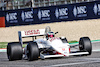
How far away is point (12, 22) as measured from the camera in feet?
87.6

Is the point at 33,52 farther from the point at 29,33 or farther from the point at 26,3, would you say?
the point at 26,3

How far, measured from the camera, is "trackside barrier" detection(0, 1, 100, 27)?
23125 millimetres

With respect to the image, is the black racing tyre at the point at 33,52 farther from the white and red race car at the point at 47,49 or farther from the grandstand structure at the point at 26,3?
the grandstand structure at the point at 26,3

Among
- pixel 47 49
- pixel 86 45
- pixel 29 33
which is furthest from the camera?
pixel 29 33

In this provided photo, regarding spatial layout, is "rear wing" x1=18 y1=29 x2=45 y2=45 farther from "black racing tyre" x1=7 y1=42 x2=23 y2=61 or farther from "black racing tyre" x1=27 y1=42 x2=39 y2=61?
"black racing tyre" x1=27 y1=42 x2=39 y2=61

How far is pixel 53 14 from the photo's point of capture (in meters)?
24.8

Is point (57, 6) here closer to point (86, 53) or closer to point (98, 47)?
point (98, 47)

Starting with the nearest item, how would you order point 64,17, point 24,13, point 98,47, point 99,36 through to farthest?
point 98,47 → point 99,36 → point 64,17 → point 24,13

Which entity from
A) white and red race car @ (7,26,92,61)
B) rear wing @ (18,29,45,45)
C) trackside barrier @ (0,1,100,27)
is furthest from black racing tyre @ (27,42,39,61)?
trackside barrier @ (0,1,100,27)

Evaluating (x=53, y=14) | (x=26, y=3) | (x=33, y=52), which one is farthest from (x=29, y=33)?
(x=26, y=3)

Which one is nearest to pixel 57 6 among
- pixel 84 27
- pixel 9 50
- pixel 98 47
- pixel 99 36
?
pixel 84 27

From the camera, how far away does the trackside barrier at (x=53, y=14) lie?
75.9 feet

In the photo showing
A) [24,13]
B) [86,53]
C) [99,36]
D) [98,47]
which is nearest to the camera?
[86,53]

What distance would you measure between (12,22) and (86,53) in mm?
16443
